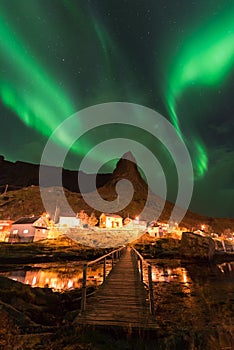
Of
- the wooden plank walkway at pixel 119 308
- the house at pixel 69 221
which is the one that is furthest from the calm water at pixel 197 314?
the house at pixel 69 221

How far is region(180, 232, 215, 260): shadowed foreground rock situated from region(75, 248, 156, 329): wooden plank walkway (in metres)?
37.6

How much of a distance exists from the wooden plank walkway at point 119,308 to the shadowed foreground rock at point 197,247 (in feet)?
123

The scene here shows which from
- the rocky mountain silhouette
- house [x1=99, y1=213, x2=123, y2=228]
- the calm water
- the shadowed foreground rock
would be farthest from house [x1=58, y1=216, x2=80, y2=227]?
the calm water

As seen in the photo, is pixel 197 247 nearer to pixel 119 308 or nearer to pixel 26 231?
pixel 119 308

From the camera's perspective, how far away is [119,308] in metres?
7.77

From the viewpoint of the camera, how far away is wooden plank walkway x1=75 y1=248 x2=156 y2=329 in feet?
21.6

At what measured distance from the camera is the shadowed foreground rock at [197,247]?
42472 millimetres

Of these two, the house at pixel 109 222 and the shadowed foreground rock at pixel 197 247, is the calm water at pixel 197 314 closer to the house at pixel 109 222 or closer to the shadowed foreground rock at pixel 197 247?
the shadowed foreground rock at pixel 197 247

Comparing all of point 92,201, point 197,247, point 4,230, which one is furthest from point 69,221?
point 92,201

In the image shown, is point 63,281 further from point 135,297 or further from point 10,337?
point 10,337

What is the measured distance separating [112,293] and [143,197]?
14744 centimetres

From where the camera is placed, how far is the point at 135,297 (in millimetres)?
9148

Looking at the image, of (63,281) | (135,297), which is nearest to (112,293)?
(135,297)

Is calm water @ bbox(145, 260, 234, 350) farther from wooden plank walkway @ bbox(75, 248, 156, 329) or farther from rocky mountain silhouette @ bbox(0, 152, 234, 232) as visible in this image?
rocky mountain silhouette @ bbox(0, 152, 234, 232)
